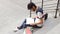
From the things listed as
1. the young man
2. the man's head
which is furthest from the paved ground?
the man's head

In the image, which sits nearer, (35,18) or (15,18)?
(35,18)

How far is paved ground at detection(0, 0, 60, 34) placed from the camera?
3265 mm

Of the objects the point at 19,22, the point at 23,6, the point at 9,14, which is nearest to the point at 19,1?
the point at 23,6

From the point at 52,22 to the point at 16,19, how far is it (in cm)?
72

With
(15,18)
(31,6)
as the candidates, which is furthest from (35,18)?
(15,18)

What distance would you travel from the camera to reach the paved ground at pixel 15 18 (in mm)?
3265

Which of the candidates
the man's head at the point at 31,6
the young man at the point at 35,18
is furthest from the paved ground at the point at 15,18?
the man's head at the point at 31,6

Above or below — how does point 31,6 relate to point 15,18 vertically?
above

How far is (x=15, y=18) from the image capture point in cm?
370

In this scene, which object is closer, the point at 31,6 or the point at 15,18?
the point at 31,6

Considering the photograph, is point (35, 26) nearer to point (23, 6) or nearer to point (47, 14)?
point (47, 14)

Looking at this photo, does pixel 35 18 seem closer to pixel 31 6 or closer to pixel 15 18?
pixel 31 6

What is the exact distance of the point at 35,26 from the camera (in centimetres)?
332

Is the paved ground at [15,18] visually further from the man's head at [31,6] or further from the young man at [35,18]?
the man's head at [31,6]
